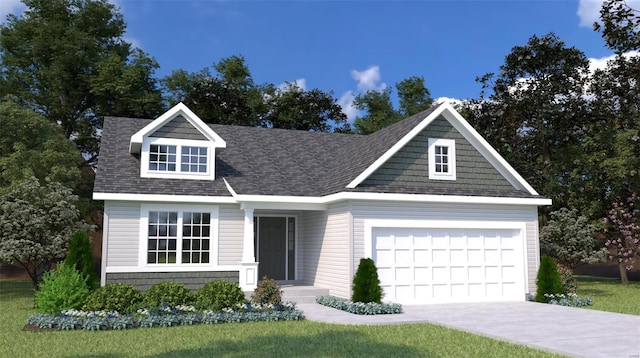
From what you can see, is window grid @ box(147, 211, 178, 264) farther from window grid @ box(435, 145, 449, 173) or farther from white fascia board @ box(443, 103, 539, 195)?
white fascia board @ box(443, 103, 539, 195)

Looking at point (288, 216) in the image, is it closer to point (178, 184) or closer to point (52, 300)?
point (178, 184)

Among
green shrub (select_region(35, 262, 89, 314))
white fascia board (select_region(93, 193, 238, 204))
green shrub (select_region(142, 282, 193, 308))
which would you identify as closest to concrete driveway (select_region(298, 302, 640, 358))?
green shrub (select_region(142, 282, 193, 308))

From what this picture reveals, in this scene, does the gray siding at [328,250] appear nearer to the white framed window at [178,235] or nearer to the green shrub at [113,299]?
the white framed window at [178,235]

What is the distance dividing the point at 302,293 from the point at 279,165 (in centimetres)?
570

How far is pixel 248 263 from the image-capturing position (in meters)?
17.5

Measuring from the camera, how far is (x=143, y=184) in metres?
17.7

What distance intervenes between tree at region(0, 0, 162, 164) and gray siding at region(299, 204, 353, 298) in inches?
767

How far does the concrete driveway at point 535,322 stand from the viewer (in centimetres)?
1003

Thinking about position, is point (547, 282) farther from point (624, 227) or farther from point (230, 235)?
point (624, 227)

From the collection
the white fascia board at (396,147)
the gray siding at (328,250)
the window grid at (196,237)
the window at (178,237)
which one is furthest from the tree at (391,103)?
the window at (178,237)

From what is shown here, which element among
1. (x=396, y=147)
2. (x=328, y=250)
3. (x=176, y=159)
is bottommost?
(x=328, y=250)

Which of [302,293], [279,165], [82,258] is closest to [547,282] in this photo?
[302,293]

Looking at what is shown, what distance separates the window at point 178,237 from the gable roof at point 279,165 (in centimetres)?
81

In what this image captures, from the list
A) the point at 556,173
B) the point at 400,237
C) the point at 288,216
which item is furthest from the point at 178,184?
the point at 556,173
